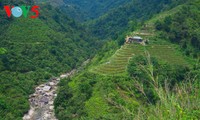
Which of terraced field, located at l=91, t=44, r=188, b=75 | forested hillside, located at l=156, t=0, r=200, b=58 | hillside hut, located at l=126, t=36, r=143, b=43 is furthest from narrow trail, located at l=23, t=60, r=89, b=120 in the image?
forested hillside, located at l=156, t=0, r=200, b=58

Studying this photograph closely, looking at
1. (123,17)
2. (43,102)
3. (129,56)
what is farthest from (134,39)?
(123,17)

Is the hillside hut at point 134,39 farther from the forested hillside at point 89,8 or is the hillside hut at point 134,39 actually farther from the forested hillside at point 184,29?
the forested hillside at point 89,8

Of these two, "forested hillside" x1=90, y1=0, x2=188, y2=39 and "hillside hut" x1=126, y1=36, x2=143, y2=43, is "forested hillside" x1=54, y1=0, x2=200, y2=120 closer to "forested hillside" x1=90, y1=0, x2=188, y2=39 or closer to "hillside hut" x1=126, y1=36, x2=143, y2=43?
"hillside hut" x1=126, y1=36, x2=143, y2=43

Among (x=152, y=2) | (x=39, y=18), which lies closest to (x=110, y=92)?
(x=39, y=18)

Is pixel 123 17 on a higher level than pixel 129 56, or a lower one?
higher

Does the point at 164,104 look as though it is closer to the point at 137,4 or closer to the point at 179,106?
the point at 179,106

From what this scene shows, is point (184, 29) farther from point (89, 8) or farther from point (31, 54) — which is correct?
point (89, 8)

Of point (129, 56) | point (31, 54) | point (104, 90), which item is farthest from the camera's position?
point (31, 54)
